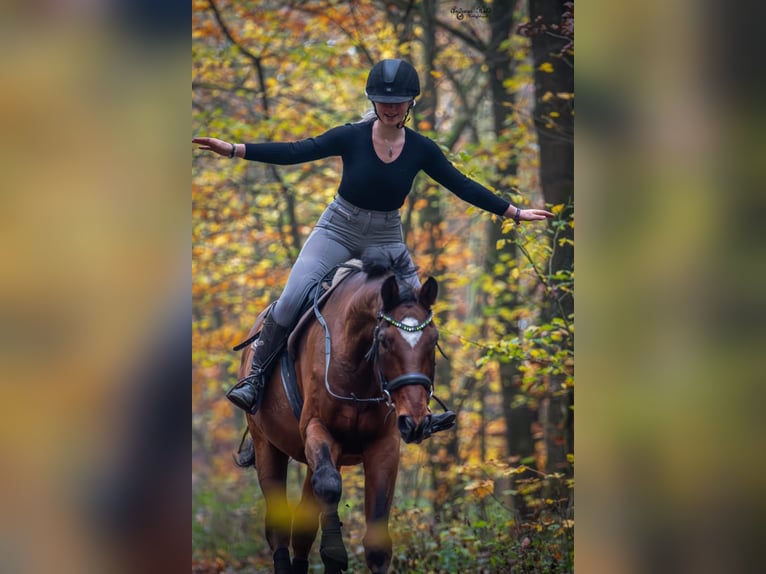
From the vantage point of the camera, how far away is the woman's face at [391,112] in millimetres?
5730

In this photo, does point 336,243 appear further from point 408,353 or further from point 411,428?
point 411,428

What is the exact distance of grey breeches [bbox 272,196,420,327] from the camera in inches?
240

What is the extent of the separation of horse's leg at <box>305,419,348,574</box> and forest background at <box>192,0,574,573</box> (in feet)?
7.90

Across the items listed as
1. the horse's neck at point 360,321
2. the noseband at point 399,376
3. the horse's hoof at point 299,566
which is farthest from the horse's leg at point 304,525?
the noseband at point 399,376

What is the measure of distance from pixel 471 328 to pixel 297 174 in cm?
277

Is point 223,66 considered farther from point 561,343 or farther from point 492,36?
point 561,343

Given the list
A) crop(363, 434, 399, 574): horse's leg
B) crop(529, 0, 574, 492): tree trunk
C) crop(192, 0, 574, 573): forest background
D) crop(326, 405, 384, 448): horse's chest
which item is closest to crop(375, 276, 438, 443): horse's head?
crop(326, 405, 384, 448): horse's chest

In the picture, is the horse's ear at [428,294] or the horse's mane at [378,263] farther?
the horse's mane at [378,263]

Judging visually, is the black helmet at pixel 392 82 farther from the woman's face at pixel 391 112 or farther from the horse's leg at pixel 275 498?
the horse's leg at pixel 275 498

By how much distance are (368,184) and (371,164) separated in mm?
125

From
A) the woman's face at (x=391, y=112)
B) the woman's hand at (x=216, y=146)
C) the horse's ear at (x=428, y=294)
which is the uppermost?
the woman's face at (x=391, y=112)

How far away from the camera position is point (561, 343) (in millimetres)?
8742
